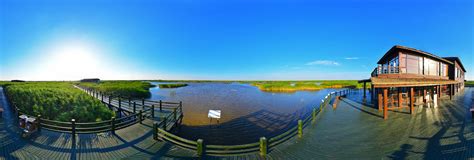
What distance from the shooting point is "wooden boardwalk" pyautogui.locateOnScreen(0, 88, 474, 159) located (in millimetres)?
6414

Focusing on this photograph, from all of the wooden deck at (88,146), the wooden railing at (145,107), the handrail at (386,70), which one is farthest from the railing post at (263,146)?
the handrail at (386,70)

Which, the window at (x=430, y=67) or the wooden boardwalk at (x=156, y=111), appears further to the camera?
the window at (x=430, y=67)

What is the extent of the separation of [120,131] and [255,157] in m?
6.86

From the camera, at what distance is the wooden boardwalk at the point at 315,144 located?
6.41m

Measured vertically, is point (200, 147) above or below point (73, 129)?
below

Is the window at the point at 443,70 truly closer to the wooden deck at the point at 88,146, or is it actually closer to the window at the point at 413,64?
the window at the point at 413,64

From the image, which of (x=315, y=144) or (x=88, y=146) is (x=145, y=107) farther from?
(x=315, y=144)

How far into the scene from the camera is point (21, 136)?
8.20 meters

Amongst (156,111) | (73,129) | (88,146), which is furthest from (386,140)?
(156,111)

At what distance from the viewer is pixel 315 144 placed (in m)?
7.54

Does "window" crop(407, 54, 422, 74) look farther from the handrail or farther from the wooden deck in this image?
the wooden deck

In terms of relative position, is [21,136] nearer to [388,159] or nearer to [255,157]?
[255,157]

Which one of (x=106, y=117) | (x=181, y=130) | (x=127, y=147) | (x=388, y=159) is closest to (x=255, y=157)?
(x=388, y=159)

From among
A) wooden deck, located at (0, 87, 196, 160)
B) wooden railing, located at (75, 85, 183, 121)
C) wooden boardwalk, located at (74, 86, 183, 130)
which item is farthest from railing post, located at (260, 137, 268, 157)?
wooden railing, located at (75, 85, 183, 121)
